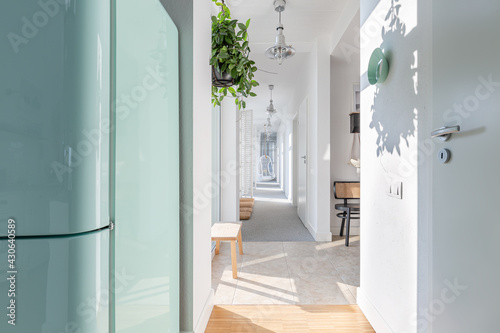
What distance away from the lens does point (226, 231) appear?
8.57ft

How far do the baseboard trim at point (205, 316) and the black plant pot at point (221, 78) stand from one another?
143cm

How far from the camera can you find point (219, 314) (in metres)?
1.80

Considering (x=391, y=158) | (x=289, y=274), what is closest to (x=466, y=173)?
(x=391, y=158)

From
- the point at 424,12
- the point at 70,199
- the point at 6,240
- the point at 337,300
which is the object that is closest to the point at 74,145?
the point at 70,199

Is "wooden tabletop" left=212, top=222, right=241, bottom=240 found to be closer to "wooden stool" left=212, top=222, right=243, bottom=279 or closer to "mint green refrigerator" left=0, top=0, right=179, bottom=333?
"wooden stool" left=212, top=222, right=243, bottom=279

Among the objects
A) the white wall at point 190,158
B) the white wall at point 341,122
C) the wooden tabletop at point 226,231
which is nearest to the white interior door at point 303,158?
the white wall at point 341,122

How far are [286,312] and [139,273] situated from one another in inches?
50.9

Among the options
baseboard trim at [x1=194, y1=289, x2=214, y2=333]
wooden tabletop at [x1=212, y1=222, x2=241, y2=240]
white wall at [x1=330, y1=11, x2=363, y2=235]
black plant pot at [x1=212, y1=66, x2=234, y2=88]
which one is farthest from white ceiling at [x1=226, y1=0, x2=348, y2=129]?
baseboard trim at [x1=194, y1=289, x2=214, y2=333]

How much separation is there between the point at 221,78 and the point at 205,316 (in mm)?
1504

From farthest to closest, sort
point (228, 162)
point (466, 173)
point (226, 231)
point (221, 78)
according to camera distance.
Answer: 1. point (228, 162)
2. point (226, 231)
3. point (221, 78)
4. point (466, 173)

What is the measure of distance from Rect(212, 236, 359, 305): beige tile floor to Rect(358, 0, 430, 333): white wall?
1.35 feet

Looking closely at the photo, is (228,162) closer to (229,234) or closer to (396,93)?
(229,234)

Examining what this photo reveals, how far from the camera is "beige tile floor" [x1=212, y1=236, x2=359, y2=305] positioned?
2.05 meters

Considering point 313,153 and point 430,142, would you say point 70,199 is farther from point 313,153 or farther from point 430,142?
point 313,153
